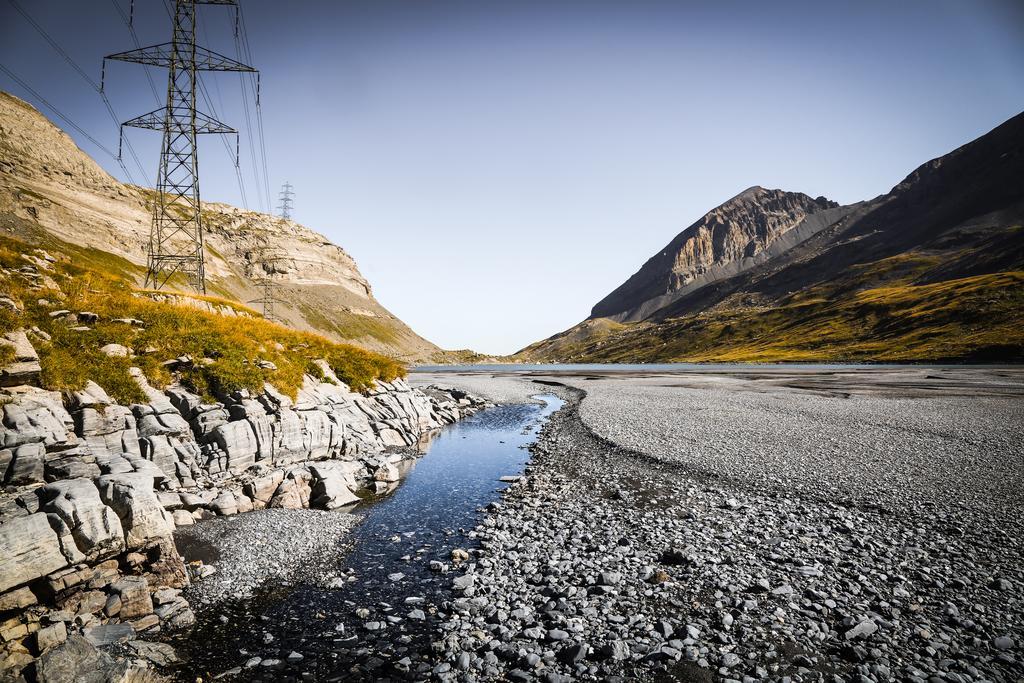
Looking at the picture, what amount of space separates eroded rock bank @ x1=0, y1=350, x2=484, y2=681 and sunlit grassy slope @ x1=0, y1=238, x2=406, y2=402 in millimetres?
790

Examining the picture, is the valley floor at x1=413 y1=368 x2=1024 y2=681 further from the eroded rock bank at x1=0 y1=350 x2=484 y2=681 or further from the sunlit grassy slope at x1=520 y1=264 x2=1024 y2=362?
the sunlit grassy slope at x1=520 y1=264 x2=1024 y2=362

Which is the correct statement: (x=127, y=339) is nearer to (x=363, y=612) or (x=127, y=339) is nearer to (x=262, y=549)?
(x=262, y=549)

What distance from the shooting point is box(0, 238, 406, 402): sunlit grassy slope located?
17.4 metres

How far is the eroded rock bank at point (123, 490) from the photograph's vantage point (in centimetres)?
923

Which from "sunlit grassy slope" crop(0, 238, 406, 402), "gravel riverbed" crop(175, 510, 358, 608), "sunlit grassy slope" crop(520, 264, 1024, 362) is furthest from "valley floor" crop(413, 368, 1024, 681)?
"sunlit grassy slope" crop(520, 264, 1024, 362)

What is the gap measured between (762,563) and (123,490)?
63.1ft

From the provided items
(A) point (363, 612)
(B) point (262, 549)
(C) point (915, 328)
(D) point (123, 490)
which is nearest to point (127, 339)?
(D) point (123, 490)

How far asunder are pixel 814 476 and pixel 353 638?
20.9 metres

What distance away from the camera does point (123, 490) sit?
1209cm

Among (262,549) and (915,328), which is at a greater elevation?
(262,549)

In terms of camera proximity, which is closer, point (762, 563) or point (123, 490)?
point (123, 490)

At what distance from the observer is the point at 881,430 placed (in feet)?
94.5

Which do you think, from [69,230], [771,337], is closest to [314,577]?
[69,230]

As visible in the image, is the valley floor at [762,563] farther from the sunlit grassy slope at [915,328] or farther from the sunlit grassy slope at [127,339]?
the sunlit grassy slope at [915,328]
